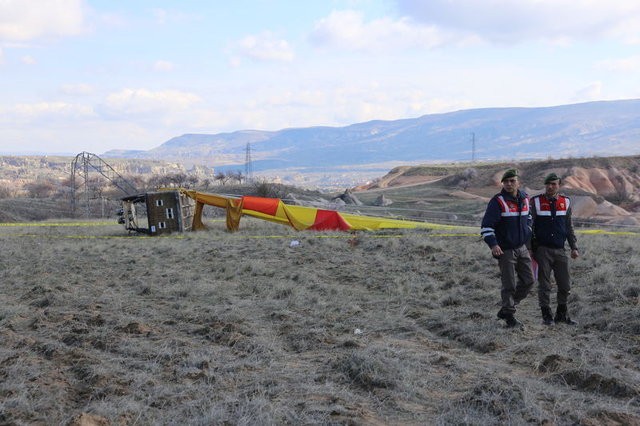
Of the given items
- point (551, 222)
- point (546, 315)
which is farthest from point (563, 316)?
point (551, 222)

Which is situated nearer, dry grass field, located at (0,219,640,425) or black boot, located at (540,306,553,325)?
dry grass field, located at (0,219,640,425)

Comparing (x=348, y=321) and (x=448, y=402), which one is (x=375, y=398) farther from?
(x=348, y=321)

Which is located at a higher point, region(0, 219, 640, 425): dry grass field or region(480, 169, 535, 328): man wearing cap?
region(480, 169, 535, 328): man wearing cap

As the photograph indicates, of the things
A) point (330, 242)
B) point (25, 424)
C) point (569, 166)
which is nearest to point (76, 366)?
point (25, 424)

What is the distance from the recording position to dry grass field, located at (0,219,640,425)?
5254 mm

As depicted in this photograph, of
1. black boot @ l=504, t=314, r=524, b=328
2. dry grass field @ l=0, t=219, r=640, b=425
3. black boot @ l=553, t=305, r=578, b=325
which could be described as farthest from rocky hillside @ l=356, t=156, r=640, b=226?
black boot @ l=504, t=314, r=524, b=328

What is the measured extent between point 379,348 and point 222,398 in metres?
2.10

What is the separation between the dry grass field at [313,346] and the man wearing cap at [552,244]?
38 cm

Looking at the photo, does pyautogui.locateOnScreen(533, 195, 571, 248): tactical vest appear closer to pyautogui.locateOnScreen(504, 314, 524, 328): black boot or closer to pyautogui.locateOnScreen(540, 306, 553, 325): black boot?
pyautogui.locateOnScreen(540, 306, 553, 325): black boot

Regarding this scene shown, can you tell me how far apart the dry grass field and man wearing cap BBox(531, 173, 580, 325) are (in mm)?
376

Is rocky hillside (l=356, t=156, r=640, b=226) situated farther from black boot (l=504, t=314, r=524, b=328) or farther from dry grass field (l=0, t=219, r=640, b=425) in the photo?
black boot (l=504, t=314, r=524, b=328)

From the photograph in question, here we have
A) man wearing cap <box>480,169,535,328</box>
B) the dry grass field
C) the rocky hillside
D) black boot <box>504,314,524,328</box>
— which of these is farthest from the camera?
the rocky hillside

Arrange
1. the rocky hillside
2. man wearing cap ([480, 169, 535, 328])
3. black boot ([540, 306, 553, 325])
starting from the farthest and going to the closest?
1. the rocky hillside
2. black boot ([540, 306, 553, 325])
3. man wearing cap ([480, 169, 535, 328])

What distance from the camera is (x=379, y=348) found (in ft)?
23.2
